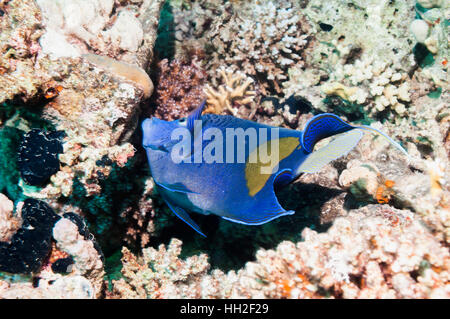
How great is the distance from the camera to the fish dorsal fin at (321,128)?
1683 millimetres

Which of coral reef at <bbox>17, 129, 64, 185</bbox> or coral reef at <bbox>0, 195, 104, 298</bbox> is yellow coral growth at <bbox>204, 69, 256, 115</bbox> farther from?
coral reef at <bbox>0, 195, 104, 298</bbox>

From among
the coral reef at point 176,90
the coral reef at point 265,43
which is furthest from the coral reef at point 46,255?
the coral reef at point 265,43

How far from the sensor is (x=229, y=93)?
349 cm

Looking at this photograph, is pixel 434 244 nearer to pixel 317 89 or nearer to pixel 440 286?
pixel 440 286

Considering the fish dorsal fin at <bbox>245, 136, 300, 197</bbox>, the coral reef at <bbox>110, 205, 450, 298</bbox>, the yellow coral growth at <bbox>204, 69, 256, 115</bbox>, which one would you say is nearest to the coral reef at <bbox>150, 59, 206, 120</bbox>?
the yellow coral growth at <bbox>204, 69, 256, 115</bbox>

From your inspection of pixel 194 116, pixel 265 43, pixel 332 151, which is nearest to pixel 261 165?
pixel 332 151

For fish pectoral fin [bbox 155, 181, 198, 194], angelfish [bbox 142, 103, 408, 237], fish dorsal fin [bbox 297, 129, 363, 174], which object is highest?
fish dorsal fin [bbox 297, 129, 363, 174]

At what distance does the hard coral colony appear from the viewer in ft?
5.89

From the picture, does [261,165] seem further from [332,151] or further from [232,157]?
[332,151]

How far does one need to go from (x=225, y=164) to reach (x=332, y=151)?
718 mm

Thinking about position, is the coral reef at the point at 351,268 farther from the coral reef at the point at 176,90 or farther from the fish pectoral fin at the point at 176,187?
the coral reef at the point at 176,90

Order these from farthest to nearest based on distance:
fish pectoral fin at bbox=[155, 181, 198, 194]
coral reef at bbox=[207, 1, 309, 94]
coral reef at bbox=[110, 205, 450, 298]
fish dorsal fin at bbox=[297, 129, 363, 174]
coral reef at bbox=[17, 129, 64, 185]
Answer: coral reef at bbox=[207, 1, 309, 94] < coral reef at bbox=[17, 129, 64, 185] < fish pectoral fin at bbox=[155, 181, 198, 194] < fish dorsal fin at bbox=[297, 129, 363, 174] < coral reef at bbox=[110, 205, 450, 298]

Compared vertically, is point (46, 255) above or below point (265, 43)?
below
